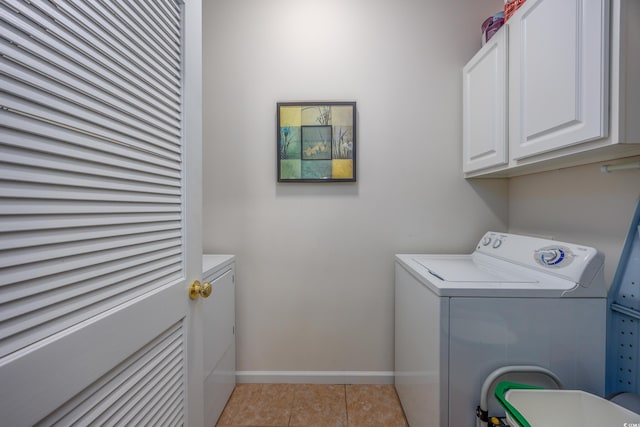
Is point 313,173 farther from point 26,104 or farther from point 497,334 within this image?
point 26,104

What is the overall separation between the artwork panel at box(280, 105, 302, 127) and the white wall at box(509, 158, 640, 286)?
146cm

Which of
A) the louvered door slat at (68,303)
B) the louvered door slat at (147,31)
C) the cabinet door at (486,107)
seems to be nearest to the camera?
the louvered door slat at (68,303)

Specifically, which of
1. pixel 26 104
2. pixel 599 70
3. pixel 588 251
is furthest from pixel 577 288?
pixel 26 104

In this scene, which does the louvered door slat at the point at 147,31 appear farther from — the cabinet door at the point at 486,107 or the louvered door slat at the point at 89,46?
the cabinet door at the point at 486,107

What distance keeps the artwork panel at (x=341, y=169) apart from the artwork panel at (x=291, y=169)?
0.23m

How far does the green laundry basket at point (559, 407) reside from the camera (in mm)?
892

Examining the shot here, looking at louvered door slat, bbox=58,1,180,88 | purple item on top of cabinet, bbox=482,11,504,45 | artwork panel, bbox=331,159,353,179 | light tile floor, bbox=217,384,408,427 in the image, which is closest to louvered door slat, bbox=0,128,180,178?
louvered door slat, bbox=58,1,180,88

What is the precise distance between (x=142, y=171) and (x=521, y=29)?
1623 millimetres

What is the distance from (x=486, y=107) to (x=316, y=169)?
1026 millimetres

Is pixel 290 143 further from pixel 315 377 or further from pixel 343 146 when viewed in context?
pixel 315 377

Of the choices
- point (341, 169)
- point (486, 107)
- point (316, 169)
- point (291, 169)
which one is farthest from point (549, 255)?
point (291, 169)

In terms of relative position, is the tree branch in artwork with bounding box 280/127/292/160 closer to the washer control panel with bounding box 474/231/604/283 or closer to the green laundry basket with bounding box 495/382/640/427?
the washer control panel with bounding box 474/231/604/283

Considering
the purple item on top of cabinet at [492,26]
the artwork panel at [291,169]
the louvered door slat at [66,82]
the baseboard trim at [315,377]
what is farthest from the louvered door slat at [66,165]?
the purple item on top of cabinet at [492,26]

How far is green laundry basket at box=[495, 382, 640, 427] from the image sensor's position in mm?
892
